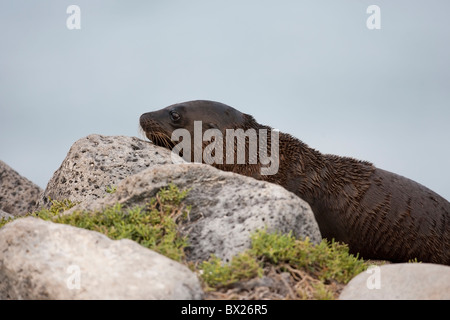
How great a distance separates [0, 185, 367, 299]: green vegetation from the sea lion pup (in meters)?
2.52

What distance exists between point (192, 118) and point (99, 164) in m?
1.65

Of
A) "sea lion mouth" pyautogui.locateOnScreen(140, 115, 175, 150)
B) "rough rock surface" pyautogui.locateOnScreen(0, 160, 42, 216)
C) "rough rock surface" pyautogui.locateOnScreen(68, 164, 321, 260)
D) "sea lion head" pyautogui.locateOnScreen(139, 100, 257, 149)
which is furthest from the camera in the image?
"rough rock surface" pyautogui.locateOnScreen(0, 160, 42, 216)

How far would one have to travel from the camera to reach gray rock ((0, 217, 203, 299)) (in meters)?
5.50

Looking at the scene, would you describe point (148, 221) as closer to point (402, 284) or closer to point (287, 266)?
point (287, 266)

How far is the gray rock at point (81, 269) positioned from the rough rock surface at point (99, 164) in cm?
369

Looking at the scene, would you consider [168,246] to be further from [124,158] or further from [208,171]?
[124,158]

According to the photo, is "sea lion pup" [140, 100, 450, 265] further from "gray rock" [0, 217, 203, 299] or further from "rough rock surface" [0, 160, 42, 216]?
"rough rock surface" [0, 160, 42, 216]

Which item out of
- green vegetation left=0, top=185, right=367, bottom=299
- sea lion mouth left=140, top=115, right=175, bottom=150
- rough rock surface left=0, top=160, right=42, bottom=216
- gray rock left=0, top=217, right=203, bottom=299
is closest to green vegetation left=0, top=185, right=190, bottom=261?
green vegetation left=0, top=185, right=367, bottom=299

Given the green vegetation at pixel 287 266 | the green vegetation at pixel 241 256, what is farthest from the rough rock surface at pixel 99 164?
the green vegetation at pixel 287 266

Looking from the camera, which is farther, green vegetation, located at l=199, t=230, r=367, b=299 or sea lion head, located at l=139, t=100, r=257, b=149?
sea lion head, located at l=139, t=100, r=257, b=149

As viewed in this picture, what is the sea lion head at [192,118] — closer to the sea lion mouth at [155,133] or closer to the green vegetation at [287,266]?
the sea lion mouth at [155,133]

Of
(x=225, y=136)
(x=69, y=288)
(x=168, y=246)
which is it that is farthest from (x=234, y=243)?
(x=225, y=136)
